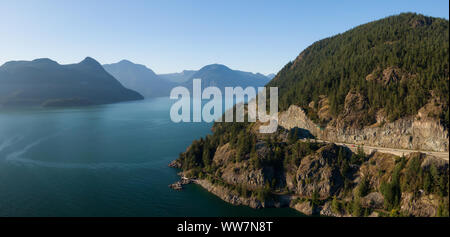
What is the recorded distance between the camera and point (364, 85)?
5856cm

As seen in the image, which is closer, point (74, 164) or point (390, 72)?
point (390, 72)

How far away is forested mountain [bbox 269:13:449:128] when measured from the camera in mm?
46844

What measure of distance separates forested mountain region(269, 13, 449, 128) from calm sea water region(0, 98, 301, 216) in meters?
28.8

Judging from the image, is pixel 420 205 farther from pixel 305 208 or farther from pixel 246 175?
pixel 246 175

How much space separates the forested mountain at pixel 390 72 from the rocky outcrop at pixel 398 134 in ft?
5.22

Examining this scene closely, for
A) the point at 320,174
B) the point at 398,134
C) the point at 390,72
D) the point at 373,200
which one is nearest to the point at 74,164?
the point at 320,174

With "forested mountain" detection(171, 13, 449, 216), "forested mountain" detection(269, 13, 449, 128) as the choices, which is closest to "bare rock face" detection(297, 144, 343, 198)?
"forested mountain" detection(171, 13, 449, 216)

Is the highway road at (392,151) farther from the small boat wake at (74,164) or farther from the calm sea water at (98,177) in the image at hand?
the small boat wake at (74,164)

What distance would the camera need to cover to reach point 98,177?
65.1 m

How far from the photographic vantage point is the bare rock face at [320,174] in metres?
49.8

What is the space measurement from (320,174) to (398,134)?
52.5 feet

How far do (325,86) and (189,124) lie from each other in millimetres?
85779

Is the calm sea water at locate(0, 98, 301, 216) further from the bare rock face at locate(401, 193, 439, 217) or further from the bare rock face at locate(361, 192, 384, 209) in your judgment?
the bare rock face at locate(401, 193, 439, 217)
